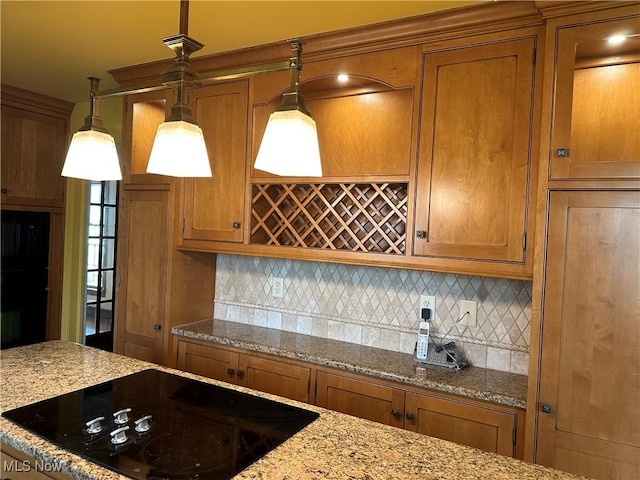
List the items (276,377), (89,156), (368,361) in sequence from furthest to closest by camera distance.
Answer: (276,377), (368,361), (89,156)

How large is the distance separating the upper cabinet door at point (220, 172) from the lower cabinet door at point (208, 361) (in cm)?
61

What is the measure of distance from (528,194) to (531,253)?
0.24 m

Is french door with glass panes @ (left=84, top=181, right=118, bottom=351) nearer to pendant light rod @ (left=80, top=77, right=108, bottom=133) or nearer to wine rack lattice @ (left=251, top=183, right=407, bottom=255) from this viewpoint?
wine rack lattice @ (left=251, top=183, right=407, bottom=255)

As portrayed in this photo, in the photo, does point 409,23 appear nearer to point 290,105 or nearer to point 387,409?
point 290,105

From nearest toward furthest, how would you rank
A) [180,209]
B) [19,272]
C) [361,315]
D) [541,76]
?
[541,76] < [361,315] < [180,209] < [19,272]

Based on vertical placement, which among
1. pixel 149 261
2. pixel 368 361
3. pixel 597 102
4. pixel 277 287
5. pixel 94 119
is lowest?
pixel 368 361

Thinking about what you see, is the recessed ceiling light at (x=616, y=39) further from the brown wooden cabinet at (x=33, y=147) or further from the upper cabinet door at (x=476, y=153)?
the brown wooden cabinet at (x=33, y=147)

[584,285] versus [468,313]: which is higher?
[584,285]

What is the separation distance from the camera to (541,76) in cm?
178

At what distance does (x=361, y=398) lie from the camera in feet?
6.78

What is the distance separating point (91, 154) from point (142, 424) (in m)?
0.79

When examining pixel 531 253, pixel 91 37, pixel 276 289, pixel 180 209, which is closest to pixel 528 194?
pixel 531 253

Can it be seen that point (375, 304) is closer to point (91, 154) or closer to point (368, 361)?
point (368, 361)

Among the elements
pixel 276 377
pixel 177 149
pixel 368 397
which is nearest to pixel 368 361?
pixel 368 397
